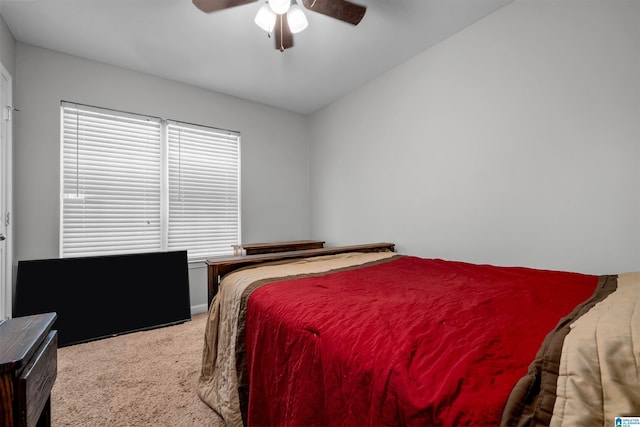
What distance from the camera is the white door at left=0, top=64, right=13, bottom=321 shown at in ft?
7.06

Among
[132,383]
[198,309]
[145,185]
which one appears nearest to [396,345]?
[132,383]

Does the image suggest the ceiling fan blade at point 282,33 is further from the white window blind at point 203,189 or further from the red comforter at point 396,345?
the red comforter at point 396,345

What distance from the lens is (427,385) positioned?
649 millimetres

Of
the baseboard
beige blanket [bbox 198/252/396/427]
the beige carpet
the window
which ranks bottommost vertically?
the beige carpet

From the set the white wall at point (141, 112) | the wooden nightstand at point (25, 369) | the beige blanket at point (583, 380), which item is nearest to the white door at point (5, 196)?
the white wall at point (141, 112)

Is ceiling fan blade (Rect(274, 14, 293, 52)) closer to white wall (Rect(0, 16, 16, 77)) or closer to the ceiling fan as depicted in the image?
the ceiling fan

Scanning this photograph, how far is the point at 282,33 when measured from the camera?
2.09 m

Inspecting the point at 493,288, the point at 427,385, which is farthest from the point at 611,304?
the point at 427,385

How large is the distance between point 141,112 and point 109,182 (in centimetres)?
81

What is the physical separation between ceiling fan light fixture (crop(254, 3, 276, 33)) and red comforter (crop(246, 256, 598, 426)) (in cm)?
173

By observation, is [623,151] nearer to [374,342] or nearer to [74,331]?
[374,342]

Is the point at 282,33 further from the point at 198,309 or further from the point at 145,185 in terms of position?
the point at 198,309

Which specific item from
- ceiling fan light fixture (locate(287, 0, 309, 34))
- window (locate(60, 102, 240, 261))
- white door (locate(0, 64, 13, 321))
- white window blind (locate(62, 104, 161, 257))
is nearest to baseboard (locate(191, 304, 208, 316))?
window (locate(60, 102, 240, 261))

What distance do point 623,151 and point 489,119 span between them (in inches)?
32.0
